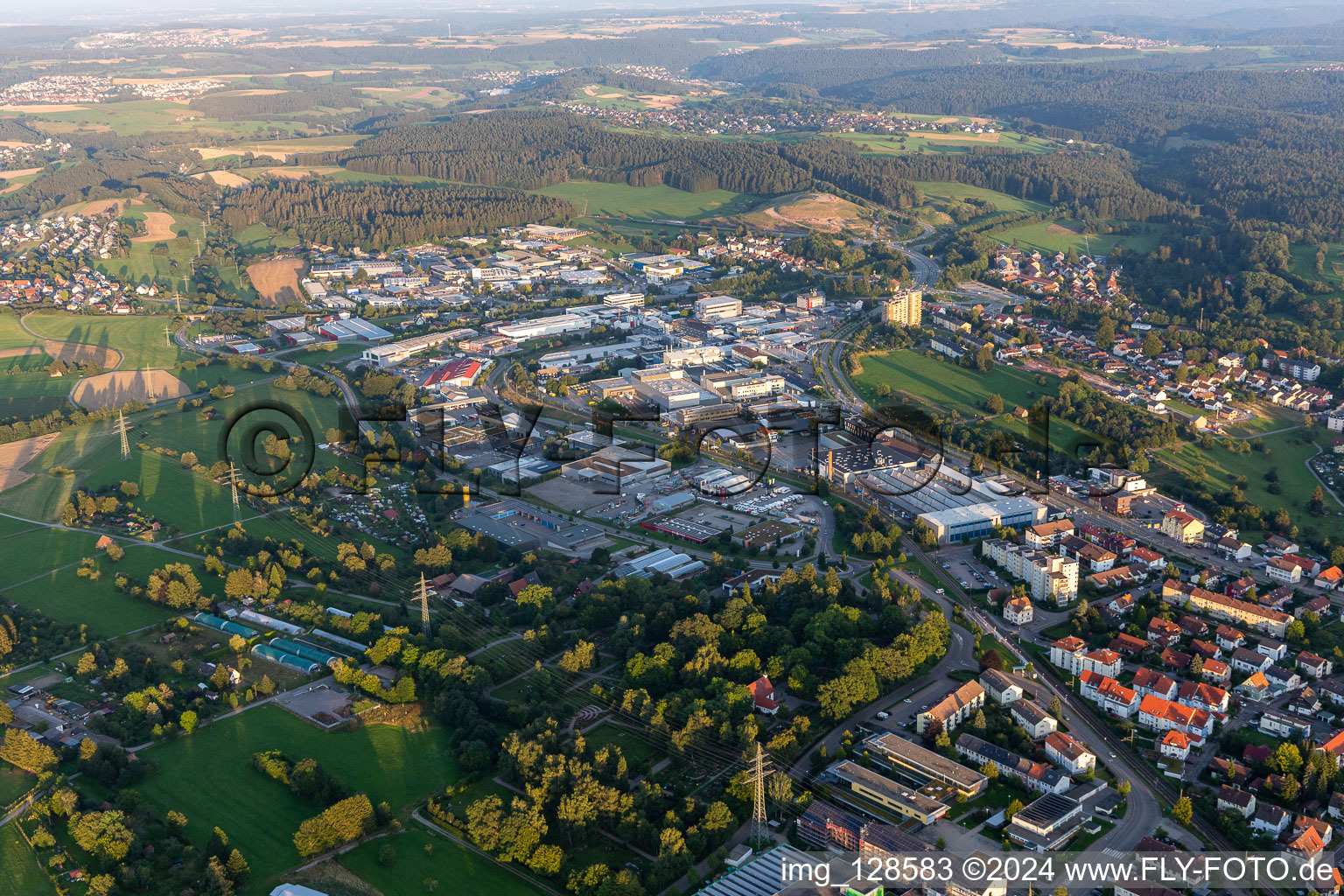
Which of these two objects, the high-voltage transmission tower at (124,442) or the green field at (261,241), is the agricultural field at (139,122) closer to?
the green field at (261,241)

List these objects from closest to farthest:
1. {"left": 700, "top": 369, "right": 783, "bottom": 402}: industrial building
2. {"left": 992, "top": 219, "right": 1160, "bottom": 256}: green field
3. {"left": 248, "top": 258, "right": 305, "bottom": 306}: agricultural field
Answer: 1. {"left": 700, "top": 369, "right": 783, "bottom": 402}: industrial building
2. {"left": 248, "top": 258, "right": 305, "bottom": 306}: agricultural field
3. {"left": 992, "top": 219, "right": 1160, "bottom": 256}: green field

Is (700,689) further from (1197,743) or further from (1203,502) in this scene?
(1203,502)

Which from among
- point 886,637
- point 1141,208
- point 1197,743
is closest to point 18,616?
point 886,637

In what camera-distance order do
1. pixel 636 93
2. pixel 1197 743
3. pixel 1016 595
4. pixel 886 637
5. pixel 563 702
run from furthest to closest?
pixel 636 93, pixel 1016 595, pixel 886 637, pixel 563 702, pixel 1197 743

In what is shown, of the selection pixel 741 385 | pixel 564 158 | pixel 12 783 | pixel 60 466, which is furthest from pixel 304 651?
pixel 564 158

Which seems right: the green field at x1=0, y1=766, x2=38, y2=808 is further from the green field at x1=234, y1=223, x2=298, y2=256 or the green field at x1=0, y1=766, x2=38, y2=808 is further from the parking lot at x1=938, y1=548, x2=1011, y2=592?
the green field at x1=234, y1=223, x2=298, y2=256

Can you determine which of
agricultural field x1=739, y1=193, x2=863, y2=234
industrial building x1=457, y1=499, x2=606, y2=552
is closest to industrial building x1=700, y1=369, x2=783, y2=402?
industrial building x1=457, y1=499, x2=606, y2=552
